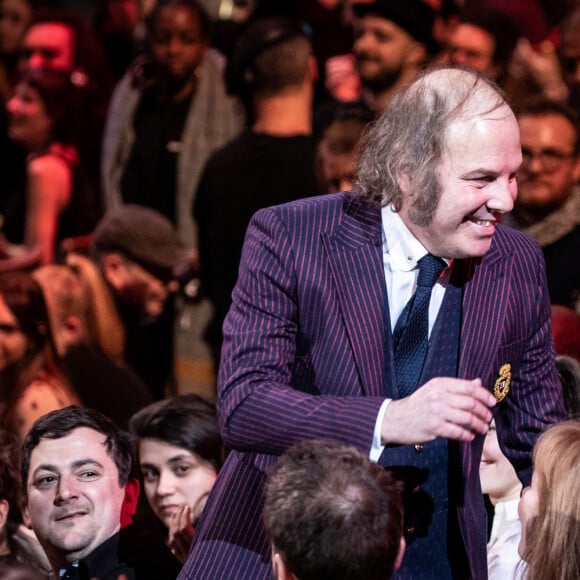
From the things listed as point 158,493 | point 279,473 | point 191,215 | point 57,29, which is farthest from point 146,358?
point 279,473

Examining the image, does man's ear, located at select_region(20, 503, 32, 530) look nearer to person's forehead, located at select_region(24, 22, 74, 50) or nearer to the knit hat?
the knit hat

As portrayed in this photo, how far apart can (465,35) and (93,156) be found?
87.2 inches

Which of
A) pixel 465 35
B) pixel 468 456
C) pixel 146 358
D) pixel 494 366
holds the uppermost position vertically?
pixel 465 35

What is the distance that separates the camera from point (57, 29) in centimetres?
680

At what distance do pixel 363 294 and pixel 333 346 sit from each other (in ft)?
0.38

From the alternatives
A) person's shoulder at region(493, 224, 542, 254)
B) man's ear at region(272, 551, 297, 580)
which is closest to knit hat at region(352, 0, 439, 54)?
person's shoulder at region(493, 224, 542, 254)

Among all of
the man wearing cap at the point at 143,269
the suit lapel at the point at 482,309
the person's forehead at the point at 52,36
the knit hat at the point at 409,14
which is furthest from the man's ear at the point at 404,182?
the person's forehead at the point at 52,36

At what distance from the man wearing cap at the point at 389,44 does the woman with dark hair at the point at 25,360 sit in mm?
1774

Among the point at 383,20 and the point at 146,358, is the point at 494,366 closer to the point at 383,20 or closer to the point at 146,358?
the point at 146,358

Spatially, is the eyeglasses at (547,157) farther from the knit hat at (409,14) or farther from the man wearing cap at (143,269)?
the man wearing cap at (143,269)

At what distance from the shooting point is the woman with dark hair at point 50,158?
6.00 metres

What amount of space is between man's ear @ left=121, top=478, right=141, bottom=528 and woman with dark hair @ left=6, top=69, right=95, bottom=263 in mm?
3151

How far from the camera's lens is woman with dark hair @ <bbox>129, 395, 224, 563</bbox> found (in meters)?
3.45

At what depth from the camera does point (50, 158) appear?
6.01 metres
